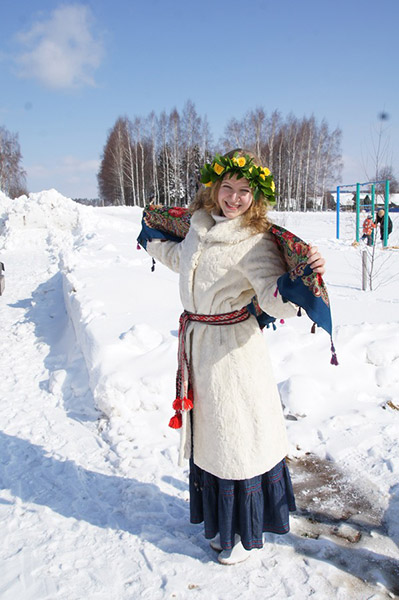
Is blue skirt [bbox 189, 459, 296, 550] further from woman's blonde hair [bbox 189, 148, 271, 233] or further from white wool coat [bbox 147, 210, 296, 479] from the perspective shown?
woman's blonde hair [bbox 189, 148, 271, 233]

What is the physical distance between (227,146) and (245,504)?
26.1 metres

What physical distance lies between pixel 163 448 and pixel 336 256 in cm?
926

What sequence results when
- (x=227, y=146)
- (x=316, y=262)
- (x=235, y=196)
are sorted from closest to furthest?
1. (x=316, y=262)
2. (x=235, y=196)
3. (x=227, y=146)

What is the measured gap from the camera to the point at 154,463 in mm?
2961

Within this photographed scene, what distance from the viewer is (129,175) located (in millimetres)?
34906

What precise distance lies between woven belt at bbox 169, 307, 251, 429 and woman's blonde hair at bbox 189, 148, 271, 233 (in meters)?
0.38

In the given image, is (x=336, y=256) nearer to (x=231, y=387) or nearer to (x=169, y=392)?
(x=169, y=392)

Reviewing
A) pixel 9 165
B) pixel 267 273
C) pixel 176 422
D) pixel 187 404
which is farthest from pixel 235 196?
pixel 9 165

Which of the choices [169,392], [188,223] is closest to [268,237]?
[188,223]

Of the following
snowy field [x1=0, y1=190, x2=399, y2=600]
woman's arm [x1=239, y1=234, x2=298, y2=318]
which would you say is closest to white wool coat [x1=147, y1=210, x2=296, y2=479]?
woman's arm [x1=239, y1=234, x2=298, y2=318]

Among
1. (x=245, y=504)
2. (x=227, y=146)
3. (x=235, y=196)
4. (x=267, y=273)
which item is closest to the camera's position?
(x=267, y=273)

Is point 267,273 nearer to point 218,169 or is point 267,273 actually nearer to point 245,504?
point 218,169

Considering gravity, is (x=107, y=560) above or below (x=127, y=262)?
below

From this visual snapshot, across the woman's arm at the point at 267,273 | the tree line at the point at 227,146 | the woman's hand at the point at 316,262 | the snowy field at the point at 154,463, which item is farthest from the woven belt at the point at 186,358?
the tree line at the point at 227,146
